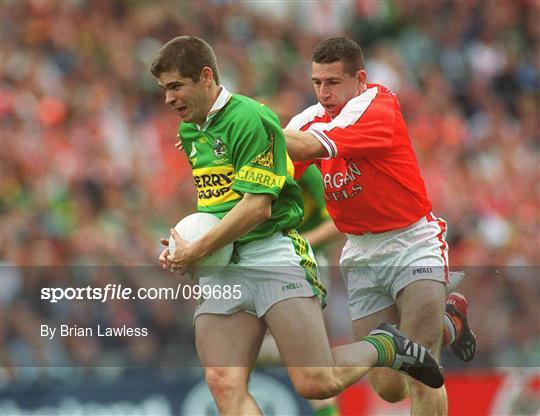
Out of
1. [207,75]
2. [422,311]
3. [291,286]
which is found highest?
[207,75]

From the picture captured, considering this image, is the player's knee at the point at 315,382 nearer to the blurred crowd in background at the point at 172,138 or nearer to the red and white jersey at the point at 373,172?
the red and white jersey at the point at 373,172

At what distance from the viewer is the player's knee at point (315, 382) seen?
24.4 ft

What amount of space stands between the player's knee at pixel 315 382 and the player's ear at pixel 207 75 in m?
1.66

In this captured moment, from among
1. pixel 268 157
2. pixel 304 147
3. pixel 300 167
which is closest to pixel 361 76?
pixel 304 147

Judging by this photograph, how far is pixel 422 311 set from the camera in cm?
815

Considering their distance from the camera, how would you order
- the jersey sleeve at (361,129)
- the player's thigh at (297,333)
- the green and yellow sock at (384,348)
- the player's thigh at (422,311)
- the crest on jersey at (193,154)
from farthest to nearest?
the player's thigh at (422,311) < the jersey sleeve at (361,129) < the green and yellow sock at (384,348) < the crest on jersey at (193,154) < the player's thigh at (297,333)

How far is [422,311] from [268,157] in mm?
1480

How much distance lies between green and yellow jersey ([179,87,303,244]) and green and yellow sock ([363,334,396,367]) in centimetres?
83

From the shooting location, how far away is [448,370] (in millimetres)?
11438

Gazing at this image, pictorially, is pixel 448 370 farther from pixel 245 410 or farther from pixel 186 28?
pixel 186 28

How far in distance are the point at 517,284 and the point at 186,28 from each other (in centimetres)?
516

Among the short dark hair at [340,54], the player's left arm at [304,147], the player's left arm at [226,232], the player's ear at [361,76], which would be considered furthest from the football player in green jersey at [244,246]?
the player's ear at [361,76]

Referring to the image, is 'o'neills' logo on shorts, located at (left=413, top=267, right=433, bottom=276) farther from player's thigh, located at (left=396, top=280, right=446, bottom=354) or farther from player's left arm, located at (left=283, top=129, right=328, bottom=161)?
player's left arm, located at (left=283, top=129, right=328, bottom=161)

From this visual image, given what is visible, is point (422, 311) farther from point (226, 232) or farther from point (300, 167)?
point (226, 232)
